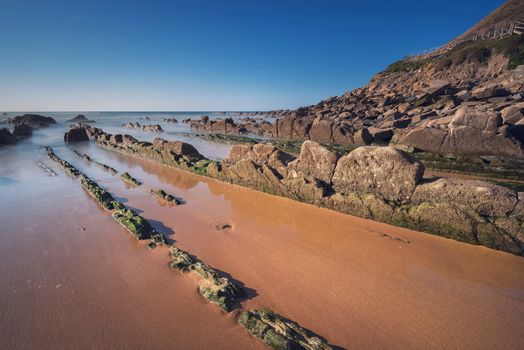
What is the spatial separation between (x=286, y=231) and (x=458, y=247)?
331 centimetres

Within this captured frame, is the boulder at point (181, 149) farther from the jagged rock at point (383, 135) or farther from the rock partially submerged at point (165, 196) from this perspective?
the jagged rock at point (383, 135)

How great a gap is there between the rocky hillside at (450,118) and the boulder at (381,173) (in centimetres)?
706

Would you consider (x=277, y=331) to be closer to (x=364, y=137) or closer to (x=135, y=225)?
(x=135, y=225)

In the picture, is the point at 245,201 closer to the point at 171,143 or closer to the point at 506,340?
the point at 506,340

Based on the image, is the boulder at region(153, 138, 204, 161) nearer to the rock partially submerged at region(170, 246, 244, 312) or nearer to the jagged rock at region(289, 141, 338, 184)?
the jagged rock at region(289, 141, 338, 184)

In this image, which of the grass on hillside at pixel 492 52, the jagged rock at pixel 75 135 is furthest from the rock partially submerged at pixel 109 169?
the grass on hillside at pixel 492 52

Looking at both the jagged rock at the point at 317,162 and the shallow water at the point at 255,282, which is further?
the jagged rock at the point at 317,162

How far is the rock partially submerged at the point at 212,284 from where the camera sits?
12.0ft

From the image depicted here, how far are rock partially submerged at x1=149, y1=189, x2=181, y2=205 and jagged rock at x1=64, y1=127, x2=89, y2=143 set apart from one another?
2030 centimetres

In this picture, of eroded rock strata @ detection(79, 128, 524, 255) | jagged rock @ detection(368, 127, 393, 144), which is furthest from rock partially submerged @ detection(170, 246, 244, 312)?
jagged rock @ detection(368, 127, 393, 144)

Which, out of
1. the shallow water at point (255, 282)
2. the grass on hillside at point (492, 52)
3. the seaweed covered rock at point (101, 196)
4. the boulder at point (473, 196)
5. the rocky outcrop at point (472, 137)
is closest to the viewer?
the shallow water at point (255, 282)

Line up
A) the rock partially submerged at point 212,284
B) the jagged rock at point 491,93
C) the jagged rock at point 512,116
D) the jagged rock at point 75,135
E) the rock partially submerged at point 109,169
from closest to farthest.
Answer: the rock partially submerged at point 212,284 < the jagged rock at point 512,116 < the rock partially submerged at point 109,169 < the jagged rock at point 491,93 < the jagged rock at point 75,135

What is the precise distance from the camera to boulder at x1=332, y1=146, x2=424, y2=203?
5.72m

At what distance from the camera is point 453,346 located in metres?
3.02
